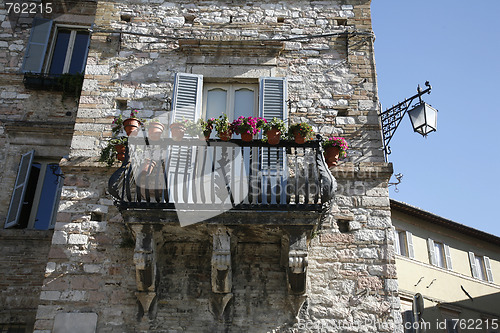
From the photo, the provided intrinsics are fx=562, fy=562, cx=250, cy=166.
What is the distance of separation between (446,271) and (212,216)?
1127 centimetres

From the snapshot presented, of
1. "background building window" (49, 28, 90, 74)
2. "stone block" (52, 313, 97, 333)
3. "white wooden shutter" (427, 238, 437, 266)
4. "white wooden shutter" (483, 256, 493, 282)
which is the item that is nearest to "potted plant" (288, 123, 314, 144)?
"stone block" (52, 313, 97, 333)

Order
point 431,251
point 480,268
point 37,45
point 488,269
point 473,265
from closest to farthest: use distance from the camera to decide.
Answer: point 37,45 < point 431,251 < point 473,265 < point 480,268 < point 488,269

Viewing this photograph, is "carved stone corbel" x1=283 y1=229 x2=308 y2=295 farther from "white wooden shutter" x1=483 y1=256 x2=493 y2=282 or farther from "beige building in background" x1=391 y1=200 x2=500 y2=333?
"white wooden shutter" x1=483 y1=256 x2=493 y2=282

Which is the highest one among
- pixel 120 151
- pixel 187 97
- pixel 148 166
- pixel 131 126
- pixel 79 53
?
pixel 79 53

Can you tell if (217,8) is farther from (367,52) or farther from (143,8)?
(367,52)

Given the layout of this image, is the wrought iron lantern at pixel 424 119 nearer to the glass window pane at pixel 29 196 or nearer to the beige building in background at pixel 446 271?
the glass window pane at pixel 29 196

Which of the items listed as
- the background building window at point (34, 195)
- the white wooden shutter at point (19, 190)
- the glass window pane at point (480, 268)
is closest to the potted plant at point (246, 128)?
the background building window at point (34, 195)

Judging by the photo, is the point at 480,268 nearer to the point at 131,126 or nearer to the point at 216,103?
the point at 216,103

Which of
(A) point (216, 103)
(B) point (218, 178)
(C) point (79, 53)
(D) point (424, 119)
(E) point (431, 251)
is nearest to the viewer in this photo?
(B) point (218, 178)

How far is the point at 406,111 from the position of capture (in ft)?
27.8

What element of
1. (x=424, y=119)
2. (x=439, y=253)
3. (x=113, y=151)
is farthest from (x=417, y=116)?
(x=439, y=253)

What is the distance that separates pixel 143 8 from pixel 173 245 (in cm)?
434

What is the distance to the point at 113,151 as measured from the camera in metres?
7.92

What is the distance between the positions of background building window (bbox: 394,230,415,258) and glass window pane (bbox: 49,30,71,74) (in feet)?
31.8
